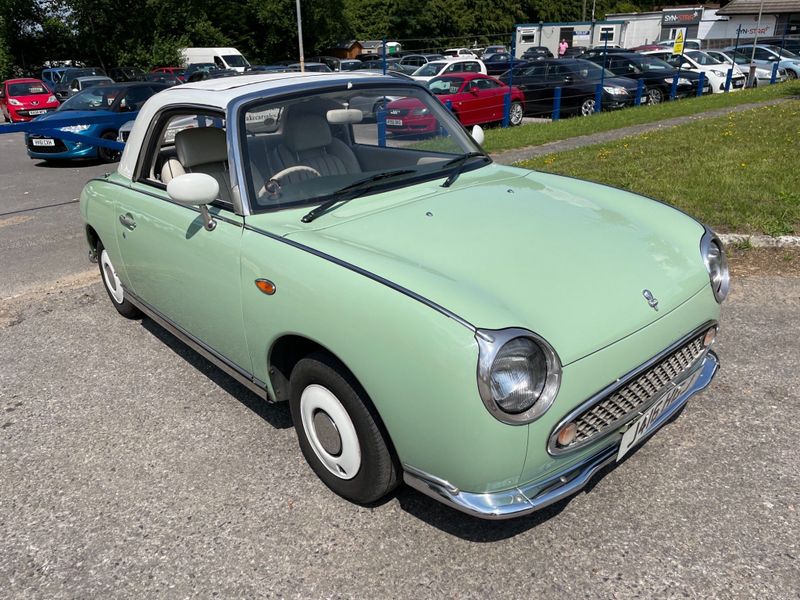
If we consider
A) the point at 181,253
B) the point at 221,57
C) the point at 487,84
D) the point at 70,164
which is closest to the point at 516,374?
the point at 181,253

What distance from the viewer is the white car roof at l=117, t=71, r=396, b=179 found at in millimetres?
3201

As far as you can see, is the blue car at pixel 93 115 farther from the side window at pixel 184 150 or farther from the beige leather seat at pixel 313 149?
the beige leather seat at pixel 313 149

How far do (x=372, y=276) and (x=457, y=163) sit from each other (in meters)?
1.51

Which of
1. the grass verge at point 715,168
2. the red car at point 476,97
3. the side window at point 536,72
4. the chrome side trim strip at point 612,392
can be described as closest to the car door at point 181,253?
the chrome side trim strip at point 612,392

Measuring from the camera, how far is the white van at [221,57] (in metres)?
33.8

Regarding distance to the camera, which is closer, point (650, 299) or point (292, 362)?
point (650, 299)

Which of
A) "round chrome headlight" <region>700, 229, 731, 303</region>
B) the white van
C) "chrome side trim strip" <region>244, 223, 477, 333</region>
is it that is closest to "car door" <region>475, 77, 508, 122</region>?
"round chrome headlight" <region>700, 229, 731, 303</region>

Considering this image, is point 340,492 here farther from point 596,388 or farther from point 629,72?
point 629,72

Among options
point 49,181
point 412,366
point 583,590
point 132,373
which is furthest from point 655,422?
point 49,181

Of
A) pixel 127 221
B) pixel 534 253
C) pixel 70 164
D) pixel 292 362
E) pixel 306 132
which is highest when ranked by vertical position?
pixel 306 132

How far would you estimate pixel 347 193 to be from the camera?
3020 mm

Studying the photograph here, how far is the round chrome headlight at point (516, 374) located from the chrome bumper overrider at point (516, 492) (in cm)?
29

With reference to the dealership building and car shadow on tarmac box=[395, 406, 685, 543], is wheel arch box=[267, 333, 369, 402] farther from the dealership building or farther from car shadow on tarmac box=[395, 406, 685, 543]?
the dealership building

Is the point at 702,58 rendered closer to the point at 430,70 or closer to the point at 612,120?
the point at 430,70
